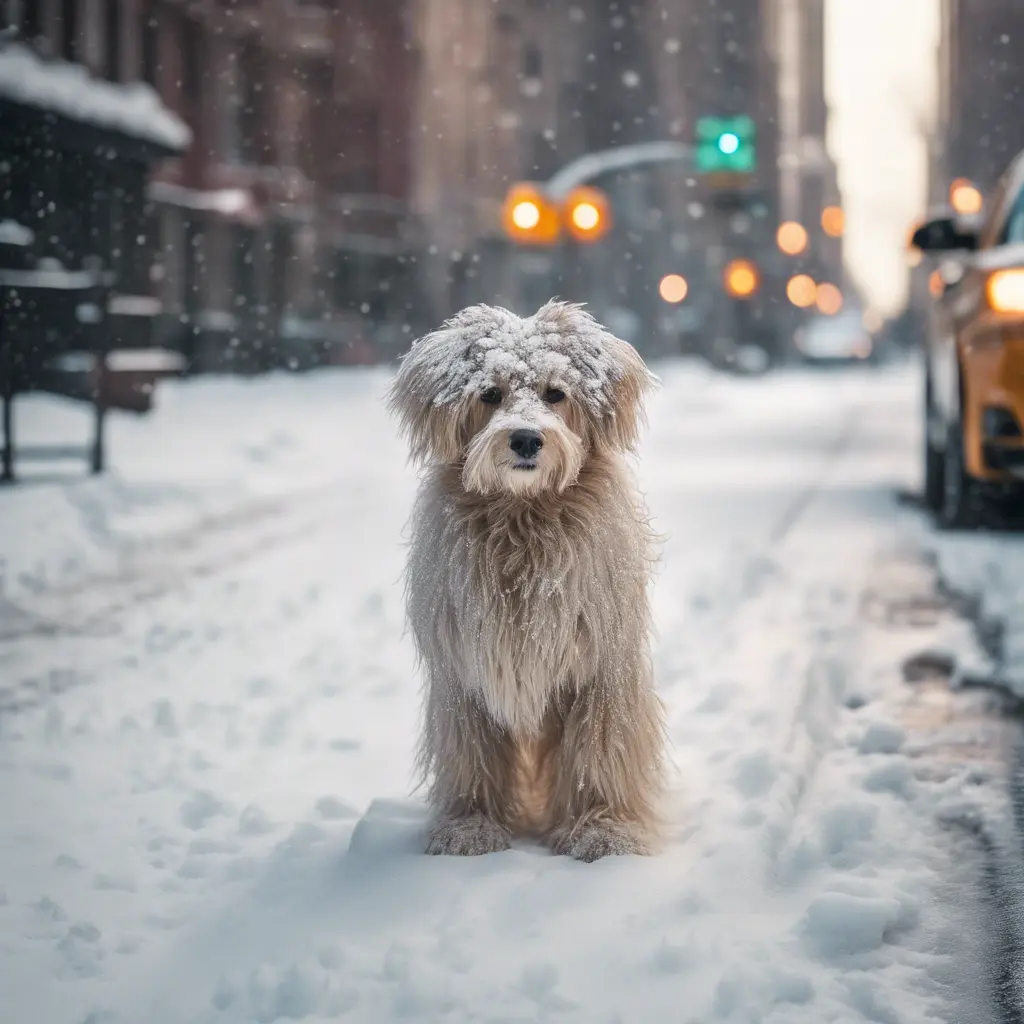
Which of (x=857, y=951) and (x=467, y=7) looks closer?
(x=857, y=951)

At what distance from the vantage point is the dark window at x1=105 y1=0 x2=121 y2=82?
82.0 feet

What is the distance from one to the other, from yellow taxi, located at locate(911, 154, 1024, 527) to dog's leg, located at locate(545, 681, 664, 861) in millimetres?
4818

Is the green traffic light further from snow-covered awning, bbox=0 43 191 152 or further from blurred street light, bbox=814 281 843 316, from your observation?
blurred street light, bbox=814 281 843 316

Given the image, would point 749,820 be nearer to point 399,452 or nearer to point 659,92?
point 399,452

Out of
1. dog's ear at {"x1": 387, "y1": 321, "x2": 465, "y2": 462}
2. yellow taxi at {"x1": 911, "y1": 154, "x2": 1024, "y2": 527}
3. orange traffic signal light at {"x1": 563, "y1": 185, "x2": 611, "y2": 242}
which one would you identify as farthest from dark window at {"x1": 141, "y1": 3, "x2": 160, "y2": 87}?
dog's ear at {"x1": 387, "y1": 321, "x2": 465, "y2": 462}

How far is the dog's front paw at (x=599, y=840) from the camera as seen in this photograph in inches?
155

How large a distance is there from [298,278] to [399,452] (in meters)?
20.9

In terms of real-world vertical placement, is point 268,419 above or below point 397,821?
above

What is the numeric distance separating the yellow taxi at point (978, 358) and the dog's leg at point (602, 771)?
4.82m

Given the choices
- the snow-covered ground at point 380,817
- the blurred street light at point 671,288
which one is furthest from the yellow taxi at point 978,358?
the blurred street light at point 671,288

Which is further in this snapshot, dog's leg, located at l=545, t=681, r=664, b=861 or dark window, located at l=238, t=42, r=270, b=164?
dark window, located at l=238, t=42, r=270, b=164

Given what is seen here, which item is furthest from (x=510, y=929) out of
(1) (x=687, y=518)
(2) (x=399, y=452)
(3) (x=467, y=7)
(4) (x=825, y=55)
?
(4) (x=825, y=55)

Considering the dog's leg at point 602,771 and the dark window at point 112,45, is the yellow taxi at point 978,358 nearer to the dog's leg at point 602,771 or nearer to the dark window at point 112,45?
the dog's leg at point 602,771

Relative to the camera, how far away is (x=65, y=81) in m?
19.2
